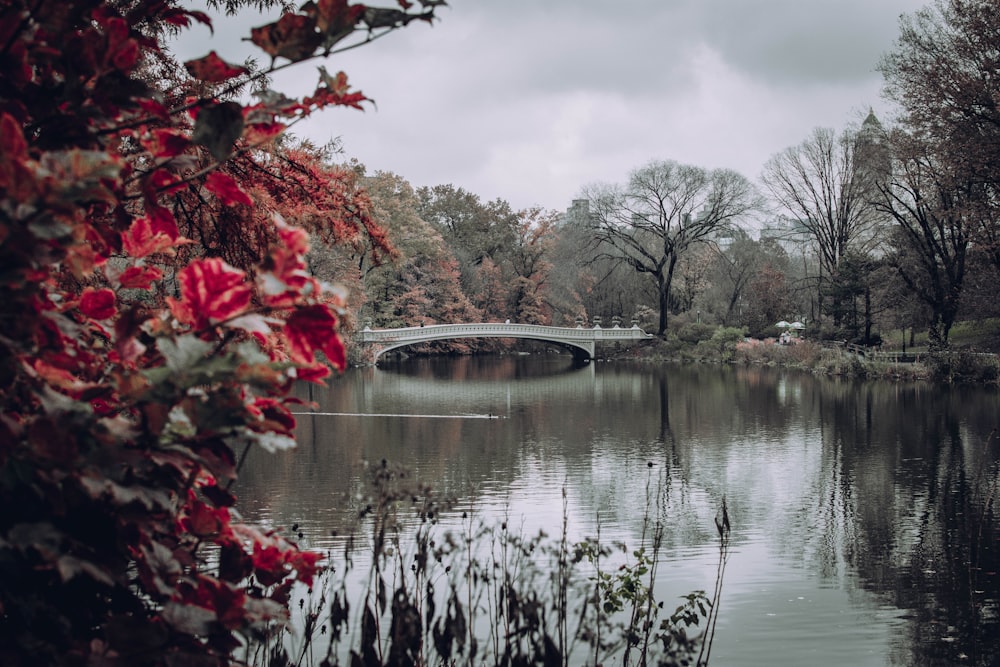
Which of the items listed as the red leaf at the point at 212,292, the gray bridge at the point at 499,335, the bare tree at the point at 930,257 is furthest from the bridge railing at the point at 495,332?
the red leaf at the point at 212,292

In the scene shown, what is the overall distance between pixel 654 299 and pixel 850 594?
3800 centimetres

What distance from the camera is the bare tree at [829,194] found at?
34.5 meters

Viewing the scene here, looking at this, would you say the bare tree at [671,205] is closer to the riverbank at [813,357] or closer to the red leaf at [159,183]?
the riverbank at [813,357]

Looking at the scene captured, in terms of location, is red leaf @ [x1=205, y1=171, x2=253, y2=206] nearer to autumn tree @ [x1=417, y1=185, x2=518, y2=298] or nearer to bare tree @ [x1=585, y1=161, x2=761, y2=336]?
bare tree @ [x1=585, y1=161, x2=761, y2=336]

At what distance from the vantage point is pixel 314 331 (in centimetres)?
111

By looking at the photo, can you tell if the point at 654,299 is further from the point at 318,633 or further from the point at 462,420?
the point at 318,633

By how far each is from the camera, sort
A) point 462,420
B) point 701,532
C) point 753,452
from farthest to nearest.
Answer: point 462,420 < point 753,452 < point 701,532

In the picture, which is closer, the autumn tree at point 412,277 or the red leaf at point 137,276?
the red leaf at point 137,276

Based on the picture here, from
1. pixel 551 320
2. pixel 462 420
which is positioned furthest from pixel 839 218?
pixel 462 420

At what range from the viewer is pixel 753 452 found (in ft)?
45.3

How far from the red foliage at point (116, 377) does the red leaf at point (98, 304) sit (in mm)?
31

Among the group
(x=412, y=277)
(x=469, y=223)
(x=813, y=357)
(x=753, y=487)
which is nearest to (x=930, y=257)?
(x=813, y=357)

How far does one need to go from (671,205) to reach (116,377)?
37677mm

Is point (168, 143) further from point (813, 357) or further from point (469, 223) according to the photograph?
point (469, 223)
